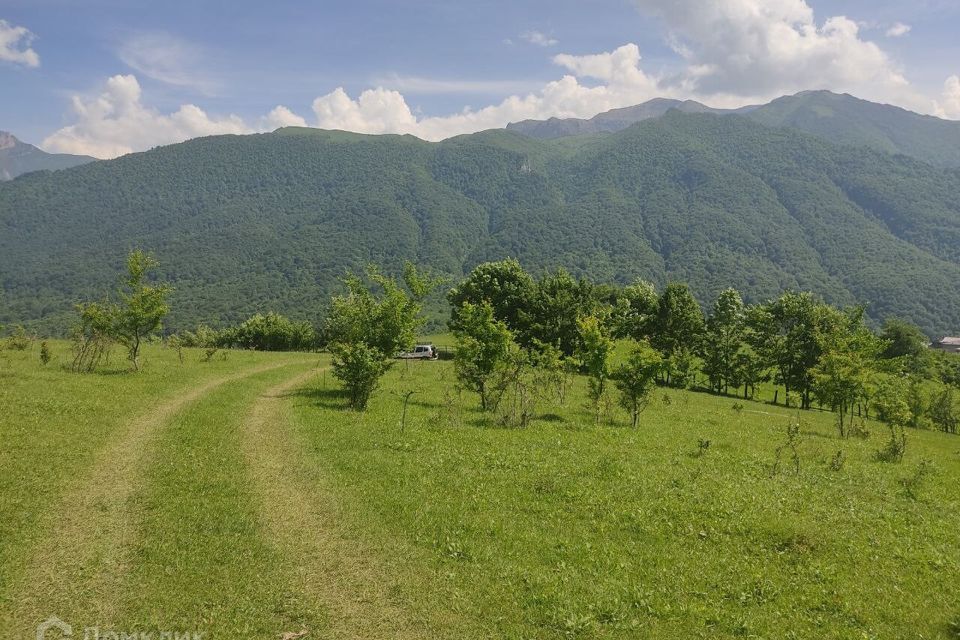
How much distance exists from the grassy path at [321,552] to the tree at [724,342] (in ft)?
171

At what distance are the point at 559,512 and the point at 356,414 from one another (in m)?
13.4

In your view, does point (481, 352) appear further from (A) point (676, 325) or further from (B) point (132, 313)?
(A) point (676, 325)

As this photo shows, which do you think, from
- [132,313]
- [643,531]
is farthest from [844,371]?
[132,313]

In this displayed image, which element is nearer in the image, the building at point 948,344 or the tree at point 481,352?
the tree at point 481,352

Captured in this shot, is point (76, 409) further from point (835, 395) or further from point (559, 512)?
point (835, 395)

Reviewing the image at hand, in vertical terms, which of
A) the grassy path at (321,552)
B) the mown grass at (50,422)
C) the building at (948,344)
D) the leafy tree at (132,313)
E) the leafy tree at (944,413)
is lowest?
the leafy tree at (944,413)

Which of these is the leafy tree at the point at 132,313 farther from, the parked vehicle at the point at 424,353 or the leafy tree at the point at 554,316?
the leafy tree at the point at 554,316

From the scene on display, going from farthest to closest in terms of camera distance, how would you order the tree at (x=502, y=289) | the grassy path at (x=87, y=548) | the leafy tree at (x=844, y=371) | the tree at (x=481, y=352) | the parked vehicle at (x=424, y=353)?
the tree at (x=502, y=289), the parked vehicle at (x=424, y=353), the leafy tree at (x=844, y=371), the tree at (x=481, y=352), the grassy path at (x=87, y=548)

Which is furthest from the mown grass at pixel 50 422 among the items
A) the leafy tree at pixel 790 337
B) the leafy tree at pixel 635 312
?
the leafy tree at pixel 790 337

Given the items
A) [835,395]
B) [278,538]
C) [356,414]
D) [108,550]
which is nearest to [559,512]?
[278,538]

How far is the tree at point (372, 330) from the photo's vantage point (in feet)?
87.5

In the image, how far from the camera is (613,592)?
11.1 metres

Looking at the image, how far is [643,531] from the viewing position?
1388 cm

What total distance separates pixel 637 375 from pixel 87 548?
23358 mm
